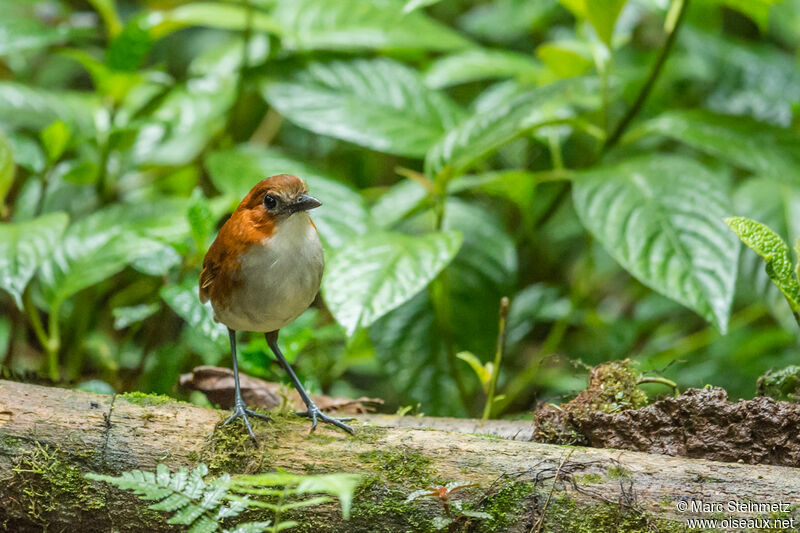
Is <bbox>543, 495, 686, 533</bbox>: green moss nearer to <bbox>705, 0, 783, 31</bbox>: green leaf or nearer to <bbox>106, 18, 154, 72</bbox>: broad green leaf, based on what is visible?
<bbox>705, 0, 783, 31</bbox>: green leaf

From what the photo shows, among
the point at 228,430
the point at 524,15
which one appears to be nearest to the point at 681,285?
the point at 228,430

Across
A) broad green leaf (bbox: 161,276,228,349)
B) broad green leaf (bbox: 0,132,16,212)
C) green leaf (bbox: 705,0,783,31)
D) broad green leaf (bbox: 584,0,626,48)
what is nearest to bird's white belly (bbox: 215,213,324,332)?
broad green leaf (bbox: 161,276,228,349)

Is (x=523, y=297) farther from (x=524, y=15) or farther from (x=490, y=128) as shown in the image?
(x=524, y=15)

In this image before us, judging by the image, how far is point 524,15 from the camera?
5359 millimetres

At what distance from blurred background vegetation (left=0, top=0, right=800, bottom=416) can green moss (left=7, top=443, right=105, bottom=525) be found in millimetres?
782

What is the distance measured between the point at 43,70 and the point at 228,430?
510cm

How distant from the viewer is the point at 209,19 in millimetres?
3891

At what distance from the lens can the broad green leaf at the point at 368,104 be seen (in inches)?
139

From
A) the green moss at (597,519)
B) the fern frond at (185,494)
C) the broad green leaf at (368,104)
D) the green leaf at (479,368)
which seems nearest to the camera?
the fern frond at (185,494)

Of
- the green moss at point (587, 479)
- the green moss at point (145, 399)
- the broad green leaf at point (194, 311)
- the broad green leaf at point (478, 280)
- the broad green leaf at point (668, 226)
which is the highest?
the broad green leaf at point (668, 226)

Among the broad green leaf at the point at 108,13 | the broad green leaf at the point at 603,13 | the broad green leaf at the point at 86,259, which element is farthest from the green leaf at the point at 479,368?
the broad green leaf at the point at 108,13

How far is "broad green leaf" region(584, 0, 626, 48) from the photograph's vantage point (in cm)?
316

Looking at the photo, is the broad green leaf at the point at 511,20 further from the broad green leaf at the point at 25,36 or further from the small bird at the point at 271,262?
the small bird at the point at 271,262

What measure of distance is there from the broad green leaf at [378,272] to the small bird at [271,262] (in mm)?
300
